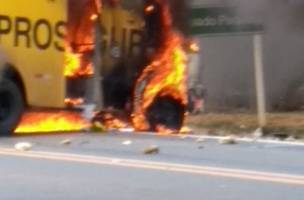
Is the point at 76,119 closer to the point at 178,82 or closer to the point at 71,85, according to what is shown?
the point at 71,85

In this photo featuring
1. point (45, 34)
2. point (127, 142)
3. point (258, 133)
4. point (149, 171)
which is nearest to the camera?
point (149, 171)

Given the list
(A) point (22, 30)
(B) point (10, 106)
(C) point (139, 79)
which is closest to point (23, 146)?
(B) point (10, 106)

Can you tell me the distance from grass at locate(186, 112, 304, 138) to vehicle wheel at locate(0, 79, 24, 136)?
11.5 ft

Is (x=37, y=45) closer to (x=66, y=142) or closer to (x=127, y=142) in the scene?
(x=66, y=142)

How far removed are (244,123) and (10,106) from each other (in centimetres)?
484

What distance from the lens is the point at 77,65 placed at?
16.3 metres

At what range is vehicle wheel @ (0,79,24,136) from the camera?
49.7ft

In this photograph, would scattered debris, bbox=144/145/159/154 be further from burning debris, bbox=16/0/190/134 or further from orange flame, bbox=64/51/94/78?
orange flame, bbox=64/51/94/78

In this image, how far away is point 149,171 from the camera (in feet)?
34.9

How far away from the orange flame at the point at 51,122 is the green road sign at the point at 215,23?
2.43m

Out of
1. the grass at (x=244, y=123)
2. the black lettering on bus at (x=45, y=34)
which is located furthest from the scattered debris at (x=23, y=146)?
the grass at (x=244, y=123)

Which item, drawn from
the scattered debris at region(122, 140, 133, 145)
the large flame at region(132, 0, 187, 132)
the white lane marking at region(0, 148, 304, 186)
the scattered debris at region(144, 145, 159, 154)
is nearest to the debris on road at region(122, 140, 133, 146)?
the scattered debris at region(122, 140, 133, 145)

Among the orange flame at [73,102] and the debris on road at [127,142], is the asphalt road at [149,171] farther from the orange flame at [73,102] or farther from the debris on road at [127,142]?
→ the orange flame at [73,102]

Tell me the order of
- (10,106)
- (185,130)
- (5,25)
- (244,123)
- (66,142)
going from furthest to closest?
(244,123)
(185,130)
(10,106)
(5,25)
(66,142)
